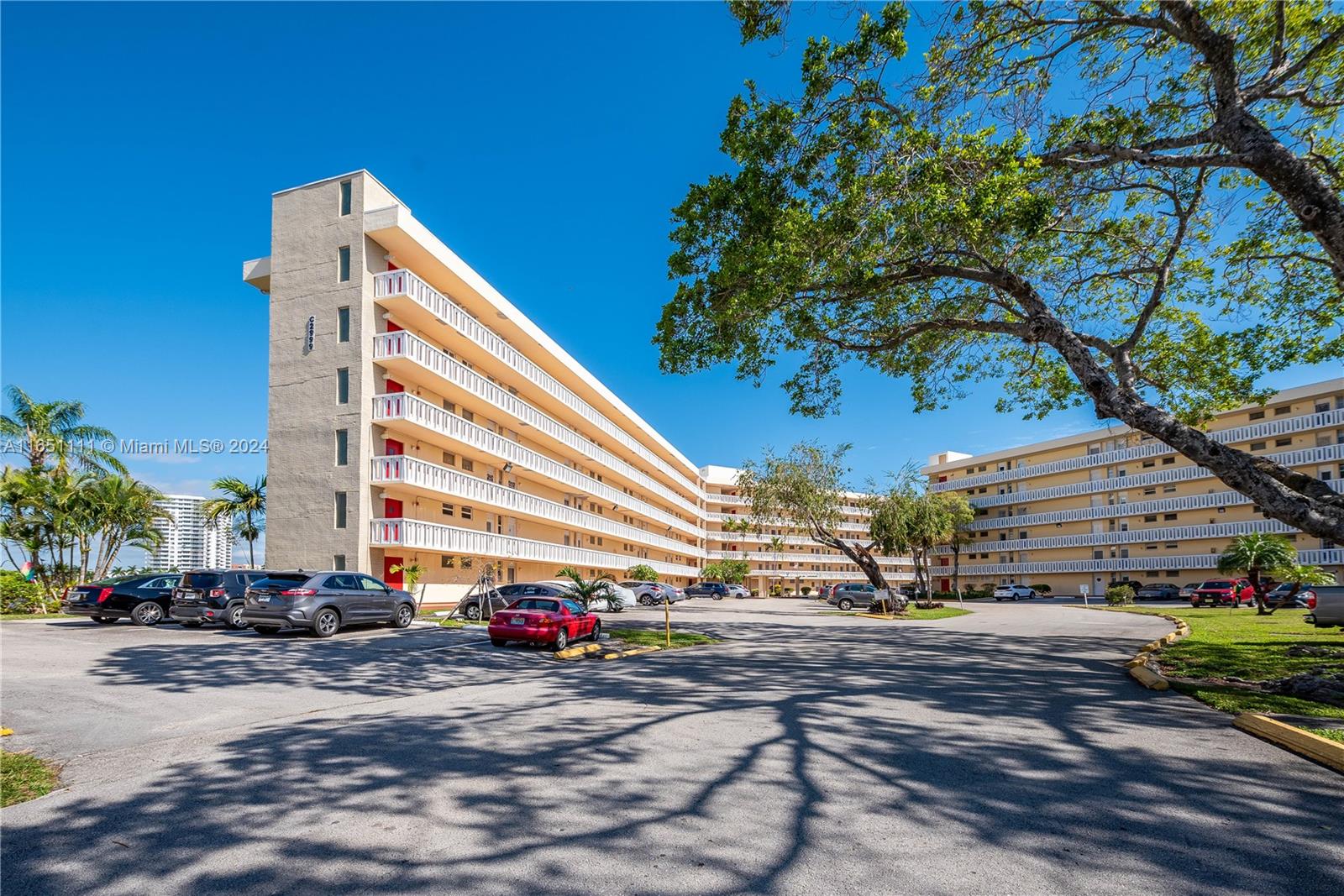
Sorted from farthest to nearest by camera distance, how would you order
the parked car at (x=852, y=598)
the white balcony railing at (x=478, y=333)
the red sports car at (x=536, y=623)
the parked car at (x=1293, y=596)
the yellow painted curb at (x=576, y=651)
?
the parked car at (x=852, y=598), the parked car at (x=1293, y=596), the white balcony railing at (x=478, y=333), the red sports car at (x=536, y=623), the yellow painted curb at (x=576, y=651)

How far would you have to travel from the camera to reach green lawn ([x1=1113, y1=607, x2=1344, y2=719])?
8852mm

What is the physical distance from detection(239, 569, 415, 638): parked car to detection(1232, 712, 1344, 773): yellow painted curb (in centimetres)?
1791

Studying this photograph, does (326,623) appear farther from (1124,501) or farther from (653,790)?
(1124,501)

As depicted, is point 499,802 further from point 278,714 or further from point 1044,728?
point 1044,728

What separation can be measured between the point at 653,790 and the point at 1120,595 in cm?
4999

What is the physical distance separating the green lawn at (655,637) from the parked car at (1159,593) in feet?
147

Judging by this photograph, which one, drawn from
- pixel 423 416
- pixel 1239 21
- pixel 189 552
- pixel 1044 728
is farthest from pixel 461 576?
pixel 189 552

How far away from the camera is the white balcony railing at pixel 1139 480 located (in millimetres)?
47094

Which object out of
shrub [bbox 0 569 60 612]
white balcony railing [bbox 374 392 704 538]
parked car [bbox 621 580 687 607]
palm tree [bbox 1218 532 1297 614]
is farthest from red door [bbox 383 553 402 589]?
palm tree [bbox 1218 532 1297 614]

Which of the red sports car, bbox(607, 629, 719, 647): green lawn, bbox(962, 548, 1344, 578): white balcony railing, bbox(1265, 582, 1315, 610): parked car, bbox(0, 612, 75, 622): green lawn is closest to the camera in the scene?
the red sports car

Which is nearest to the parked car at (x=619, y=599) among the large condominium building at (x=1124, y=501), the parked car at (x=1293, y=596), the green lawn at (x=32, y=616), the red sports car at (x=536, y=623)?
the red sports car at (x=536, y=623)

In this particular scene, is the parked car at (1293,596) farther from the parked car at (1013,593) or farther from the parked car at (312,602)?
the parked car at (312,602)

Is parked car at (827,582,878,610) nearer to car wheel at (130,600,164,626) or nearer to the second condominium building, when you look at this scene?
the second condominium building

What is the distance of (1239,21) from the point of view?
11.0 metres
